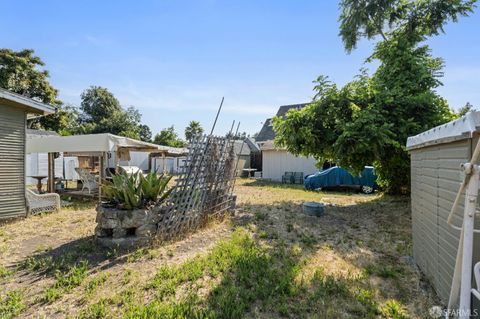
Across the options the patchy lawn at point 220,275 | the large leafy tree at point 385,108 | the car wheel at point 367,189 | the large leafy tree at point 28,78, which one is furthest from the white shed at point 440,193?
the large leafy tree at point 28,78

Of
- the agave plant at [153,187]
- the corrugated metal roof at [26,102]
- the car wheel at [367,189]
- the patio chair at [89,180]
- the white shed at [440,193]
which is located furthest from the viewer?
the car wheel at [367,189]

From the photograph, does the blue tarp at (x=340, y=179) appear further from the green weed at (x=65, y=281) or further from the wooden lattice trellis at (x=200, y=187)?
the green weed at (x=65, y=281)

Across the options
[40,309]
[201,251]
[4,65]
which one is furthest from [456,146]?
[4,65]

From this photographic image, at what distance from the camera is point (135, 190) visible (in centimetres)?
496

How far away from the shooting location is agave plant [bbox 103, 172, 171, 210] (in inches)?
189

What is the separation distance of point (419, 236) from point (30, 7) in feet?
31.5

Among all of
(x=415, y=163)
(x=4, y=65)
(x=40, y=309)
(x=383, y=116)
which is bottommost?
(x=40, y=309)

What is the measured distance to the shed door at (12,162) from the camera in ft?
21.4

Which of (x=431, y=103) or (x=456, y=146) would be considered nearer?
(x=456, y=146)

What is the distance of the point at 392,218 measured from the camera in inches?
290

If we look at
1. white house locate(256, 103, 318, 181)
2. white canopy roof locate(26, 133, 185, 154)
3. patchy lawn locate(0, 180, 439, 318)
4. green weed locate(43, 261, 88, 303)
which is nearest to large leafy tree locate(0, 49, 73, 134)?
white canopy roof locate(26, 133, 185, 154)

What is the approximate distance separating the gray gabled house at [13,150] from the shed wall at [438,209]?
328 inches

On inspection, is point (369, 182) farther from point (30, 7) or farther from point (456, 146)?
point (30, 7)

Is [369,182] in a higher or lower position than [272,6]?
lower
